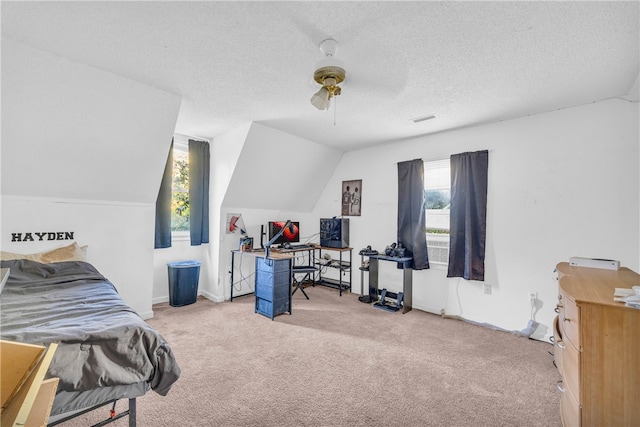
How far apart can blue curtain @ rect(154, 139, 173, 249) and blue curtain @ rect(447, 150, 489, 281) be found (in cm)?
Answer: 384

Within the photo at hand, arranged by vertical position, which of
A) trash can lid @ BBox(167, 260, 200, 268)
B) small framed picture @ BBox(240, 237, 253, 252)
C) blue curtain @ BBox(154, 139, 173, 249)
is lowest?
trash can lid @ BBox(167, 260, 200, 268)

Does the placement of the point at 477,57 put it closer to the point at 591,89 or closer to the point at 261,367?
the point at 591,89

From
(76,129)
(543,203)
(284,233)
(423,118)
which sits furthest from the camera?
(284,233)

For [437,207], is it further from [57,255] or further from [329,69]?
[57,255]

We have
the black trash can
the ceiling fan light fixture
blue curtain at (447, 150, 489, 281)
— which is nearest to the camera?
the ceiling fan light fixture

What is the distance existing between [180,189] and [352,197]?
279 cm

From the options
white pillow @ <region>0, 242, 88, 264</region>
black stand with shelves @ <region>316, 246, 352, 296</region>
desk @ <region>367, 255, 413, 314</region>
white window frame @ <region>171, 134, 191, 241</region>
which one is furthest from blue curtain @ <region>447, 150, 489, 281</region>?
white pillow @ <region>0, 242, 88, 264</region>

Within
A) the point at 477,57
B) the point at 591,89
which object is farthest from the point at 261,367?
the point at 591,89

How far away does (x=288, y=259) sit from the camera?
364 cm

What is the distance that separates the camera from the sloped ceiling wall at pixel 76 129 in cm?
221

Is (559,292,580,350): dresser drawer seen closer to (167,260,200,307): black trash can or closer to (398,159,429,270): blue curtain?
(398,159,429,270): blue curtain

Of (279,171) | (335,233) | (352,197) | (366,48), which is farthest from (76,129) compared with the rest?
(352,197)

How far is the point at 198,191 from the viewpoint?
4.22 m

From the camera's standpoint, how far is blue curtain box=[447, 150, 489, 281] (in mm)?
3445
